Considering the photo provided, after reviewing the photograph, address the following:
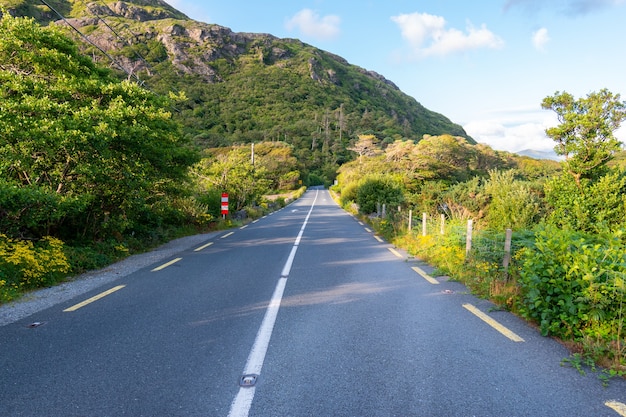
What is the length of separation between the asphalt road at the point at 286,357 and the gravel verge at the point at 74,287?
281 millimetres

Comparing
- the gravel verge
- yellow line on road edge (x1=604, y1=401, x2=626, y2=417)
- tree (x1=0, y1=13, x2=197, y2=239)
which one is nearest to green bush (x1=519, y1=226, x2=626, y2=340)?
yellow line on road edge (x1=604, y1=401, x2=626, y2=417)

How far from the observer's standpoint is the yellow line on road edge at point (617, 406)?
2.84m

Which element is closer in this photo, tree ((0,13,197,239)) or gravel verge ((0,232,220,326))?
gravel verge ((0,232,220,326))

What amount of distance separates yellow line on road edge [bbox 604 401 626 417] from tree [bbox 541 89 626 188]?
45.4 ft

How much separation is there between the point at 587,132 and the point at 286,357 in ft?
55.1

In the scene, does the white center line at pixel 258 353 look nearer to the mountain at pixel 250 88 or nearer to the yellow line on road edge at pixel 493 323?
the yellow line on road edge at pixel 493 323

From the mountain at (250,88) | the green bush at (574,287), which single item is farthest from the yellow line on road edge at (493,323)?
the mountain at (250,88)

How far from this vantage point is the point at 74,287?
7.17 meters

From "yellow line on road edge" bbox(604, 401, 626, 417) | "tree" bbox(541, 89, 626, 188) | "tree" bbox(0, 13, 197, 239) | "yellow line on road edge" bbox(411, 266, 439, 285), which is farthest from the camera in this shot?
"tree" bbox(541, 89, 626, 188)

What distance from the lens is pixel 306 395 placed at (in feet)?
10.2

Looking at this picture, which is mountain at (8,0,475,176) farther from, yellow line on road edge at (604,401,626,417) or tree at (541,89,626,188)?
yellow line on road edge at (604,401,626,417)

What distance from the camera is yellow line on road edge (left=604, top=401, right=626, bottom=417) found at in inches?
112

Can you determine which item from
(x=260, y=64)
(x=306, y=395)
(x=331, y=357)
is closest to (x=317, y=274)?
(x=331, y=357)

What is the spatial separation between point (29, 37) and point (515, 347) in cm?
1208
